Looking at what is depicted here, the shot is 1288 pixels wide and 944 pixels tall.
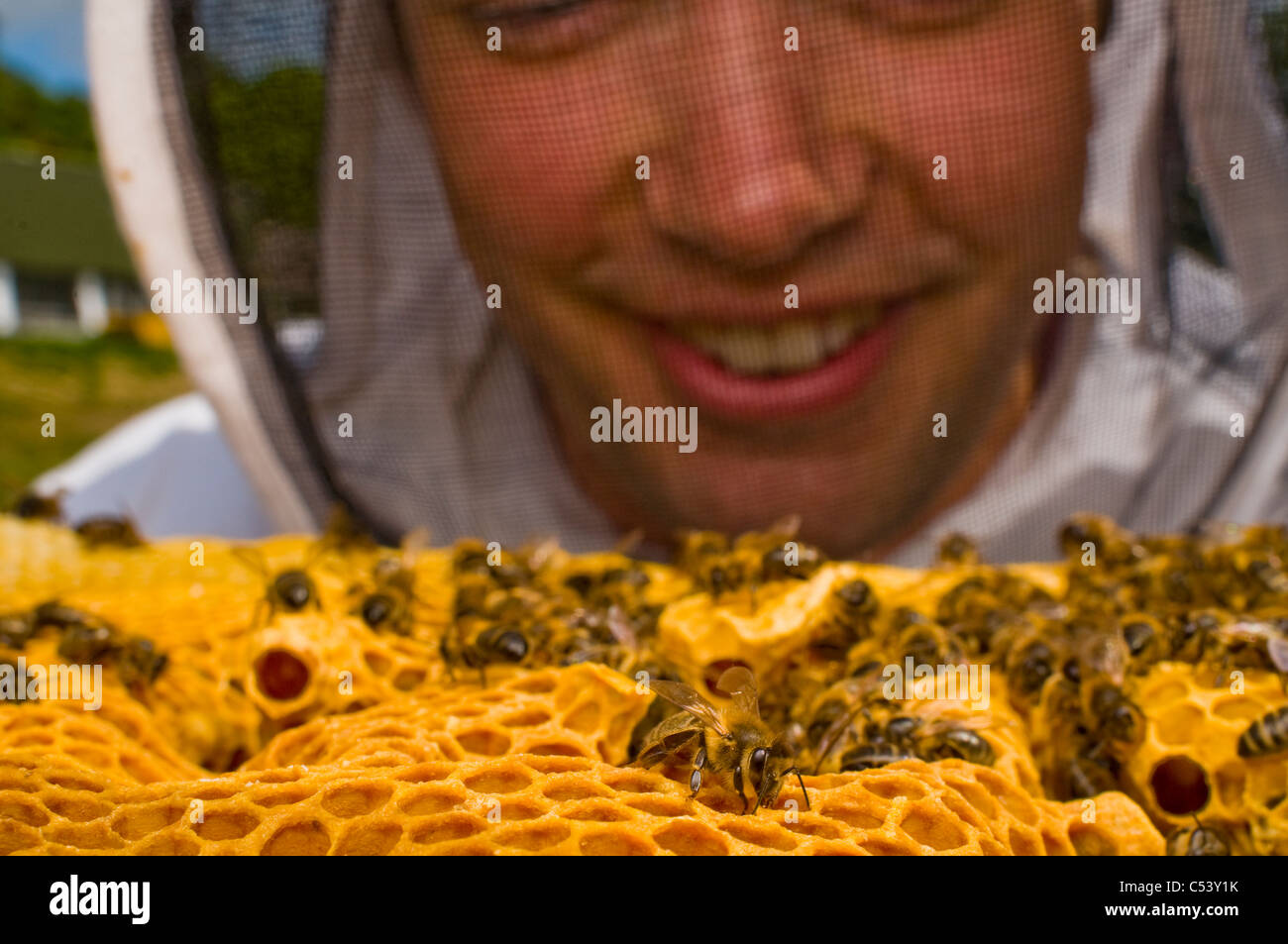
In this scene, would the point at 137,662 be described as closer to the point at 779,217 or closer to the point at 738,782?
the point at 738,782

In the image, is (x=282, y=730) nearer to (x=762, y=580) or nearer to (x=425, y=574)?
(x=425, y=574)

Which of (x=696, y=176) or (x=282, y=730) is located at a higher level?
(x=696, y=176)

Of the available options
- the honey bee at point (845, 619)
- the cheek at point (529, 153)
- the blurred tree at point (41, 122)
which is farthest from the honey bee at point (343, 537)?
the blurred tree at point (41, 122)

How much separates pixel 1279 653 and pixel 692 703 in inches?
22.4

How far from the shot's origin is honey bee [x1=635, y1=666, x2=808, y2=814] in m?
0.72

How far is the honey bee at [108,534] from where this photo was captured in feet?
5.27

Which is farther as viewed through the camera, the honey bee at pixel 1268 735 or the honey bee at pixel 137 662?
the honey bee at pixel 137 662

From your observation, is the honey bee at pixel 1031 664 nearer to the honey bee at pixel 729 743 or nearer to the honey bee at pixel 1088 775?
the honey bee at pixel 1088 775

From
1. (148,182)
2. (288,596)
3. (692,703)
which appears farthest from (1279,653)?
(148,182)

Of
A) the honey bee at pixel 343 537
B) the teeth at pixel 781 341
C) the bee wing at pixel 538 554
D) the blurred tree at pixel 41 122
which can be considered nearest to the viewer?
the bee wing at pixel 538 554

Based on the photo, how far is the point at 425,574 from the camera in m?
1.38
